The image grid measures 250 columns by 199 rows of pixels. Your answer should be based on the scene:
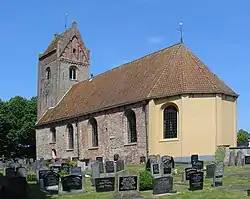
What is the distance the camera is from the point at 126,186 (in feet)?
48.3

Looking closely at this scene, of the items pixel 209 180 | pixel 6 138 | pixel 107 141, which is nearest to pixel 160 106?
pixel 107 141

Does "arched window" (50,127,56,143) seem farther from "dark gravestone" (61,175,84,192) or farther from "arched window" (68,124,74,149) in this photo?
"dark gravestone" (61,175,84,192)

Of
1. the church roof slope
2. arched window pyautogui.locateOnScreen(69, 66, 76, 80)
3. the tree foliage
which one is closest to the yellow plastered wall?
the church roof slope

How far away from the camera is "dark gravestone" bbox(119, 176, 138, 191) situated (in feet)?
48.2

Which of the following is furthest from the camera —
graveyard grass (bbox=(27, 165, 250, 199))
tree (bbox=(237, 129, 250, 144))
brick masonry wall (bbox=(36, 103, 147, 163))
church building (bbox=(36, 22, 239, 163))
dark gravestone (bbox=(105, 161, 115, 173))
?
tree (bbox=(237, 129, 250, 144))

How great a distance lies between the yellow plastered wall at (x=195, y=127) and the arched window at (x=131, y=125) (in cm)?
263

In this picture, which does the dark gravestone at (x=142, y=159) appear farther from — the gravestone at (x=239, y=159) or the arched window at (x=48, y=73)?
the arched window at (x=48, y=73)

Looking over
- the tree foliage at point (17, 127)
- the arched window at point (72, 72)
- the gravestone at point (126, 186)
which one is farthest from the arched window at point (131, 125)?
the tree foliage at point (17, 127)

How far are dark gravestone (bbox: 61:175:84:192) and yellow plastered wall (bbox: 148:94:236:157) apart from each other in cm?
1478

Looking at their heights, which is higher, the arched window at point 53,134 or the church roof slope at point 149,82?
the church roof slope at point 149,82

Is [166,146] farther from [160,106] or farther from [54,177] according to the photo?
[54,177]

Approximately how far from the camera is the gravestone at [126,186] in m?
14.6

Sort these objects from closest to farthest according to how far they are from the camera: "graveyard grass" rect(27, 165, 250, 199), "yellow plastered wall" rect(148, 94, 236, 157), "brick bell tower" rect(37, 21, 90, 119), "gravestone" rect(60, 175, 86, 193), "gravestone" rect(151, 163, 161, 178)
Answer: "graveyard grass" rect(27, 165, 250, 199) → "gravestone" rect(60, 175, 86, 193) → "gravestone" rect(151, 163, 161, 178) → "yellow plastered wall" rect(148, 94, 236, 157) → "brick bell tower" rect(37, 21, 90, 119)

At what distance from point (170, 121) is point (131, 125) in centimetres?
409
